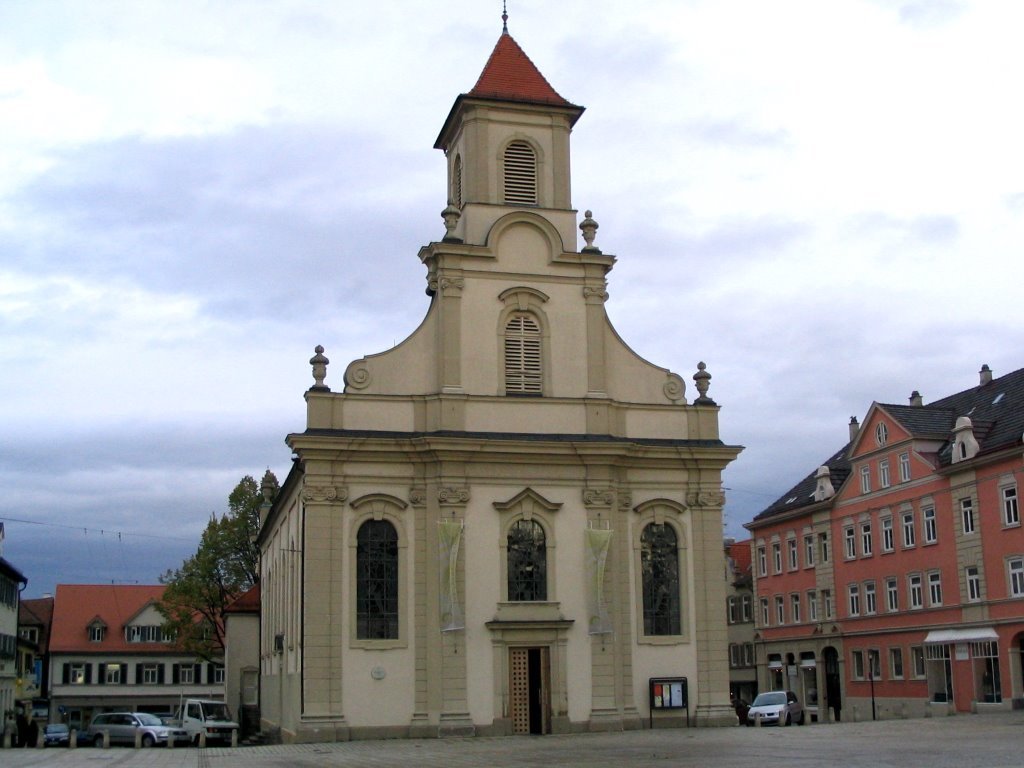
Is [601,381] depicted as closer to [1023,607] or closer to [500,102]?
[500,102]

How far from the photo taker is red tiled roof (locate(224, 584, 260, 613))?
56500 millimetres

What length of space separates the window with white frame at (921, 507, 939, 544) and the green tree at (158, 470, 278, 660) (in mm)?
31833

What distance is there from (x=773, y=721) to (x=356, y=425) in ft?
58.6

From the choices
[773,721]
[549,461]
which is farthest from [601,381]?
[773,721]

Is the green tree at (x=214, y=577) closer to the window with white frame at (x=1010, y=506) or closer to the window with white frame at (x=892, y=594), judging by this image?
the window with white frame at (x=892, y=594)

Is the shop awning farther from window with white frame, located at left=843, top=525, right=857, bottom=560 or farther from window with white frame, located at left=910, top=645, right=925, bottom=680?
window with white frame, located at left=843, top=525, right=857, bottom=560

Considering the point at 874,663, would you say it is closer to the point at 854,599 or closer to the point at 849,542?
the point at 854,599

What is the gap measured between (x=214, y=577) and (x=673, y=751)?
43.8 meters

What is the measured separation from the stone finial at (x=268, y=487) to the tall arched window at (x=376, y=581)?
98.7ft

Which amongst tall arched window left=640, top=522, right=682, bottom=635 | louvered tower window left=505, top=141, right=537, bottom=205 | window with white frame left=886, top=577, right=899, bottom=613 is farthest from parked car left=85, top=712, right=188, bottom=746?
window with white frame left=886, top=577, right=899, bottom=613

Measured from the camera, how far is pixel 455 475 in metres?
34.4

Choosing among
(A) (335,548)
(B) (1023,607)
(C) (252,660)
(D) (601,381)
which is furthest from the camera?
(C) (252,660)

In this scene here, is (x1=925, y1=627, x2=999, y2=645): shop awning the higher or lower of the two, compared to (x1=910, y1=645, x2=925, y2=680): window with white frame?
higher

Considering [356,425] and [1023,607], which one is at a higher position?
[356,425]
